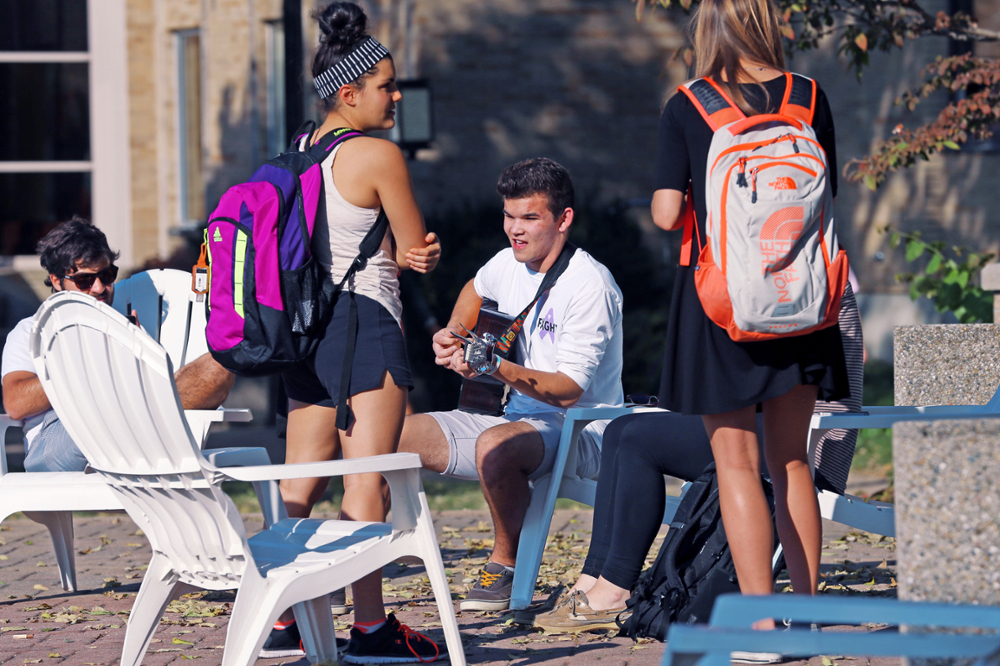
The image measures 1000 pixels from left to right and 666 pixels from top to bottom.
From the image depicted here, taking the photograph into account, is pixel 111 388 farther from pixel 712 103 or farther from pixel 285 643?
pixel 712 103

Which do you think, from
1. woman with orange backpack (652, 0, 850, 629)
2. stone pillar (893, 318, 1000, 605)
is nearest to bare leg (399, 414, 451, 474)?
woman with orange backpack (652, 0, 850, 629)

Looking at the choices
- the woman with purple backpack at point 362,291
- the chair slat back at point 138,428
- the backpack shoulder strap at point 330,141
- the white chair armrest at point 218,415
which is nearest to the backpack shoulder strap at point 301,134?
the woman with purple backpack at point 362,291

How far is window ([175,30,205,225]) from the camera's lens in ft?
42.1

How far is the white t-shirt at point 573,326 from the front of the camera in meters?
4.30

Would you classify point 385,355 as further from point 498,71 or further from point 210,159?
point 210,159

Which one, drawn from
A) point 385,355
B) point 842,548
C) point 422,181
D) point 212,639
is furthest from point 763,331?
point 422,181

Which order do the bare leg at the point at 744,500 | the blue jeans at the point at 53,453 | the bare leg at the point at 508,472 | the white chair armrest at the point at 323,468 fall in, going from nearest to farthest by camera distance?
the white chair armrest at the point at 323,468, the bare leg at the point at 744,500, the bare leg at the point at 508,472, the blue jeans at the point at 53,453

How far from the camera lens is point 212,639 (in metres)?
4.05

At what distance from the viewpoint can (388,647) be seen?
354cm

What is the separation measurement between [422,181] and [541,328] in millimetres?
7503

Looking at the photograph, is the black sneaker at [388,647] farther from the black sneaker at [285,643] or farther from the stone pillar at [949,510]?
the stone pillar at [949,510]

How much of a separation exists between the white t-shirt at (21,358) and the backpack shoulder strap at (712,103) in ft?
9.15

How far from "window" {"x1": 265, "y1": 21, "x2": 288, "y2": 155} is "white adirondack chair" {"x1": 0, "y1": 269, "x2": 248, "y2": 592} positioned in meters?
7.38

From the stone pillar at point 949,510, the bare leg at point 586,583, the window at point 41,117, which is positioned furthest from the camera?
the window at point 41,117
